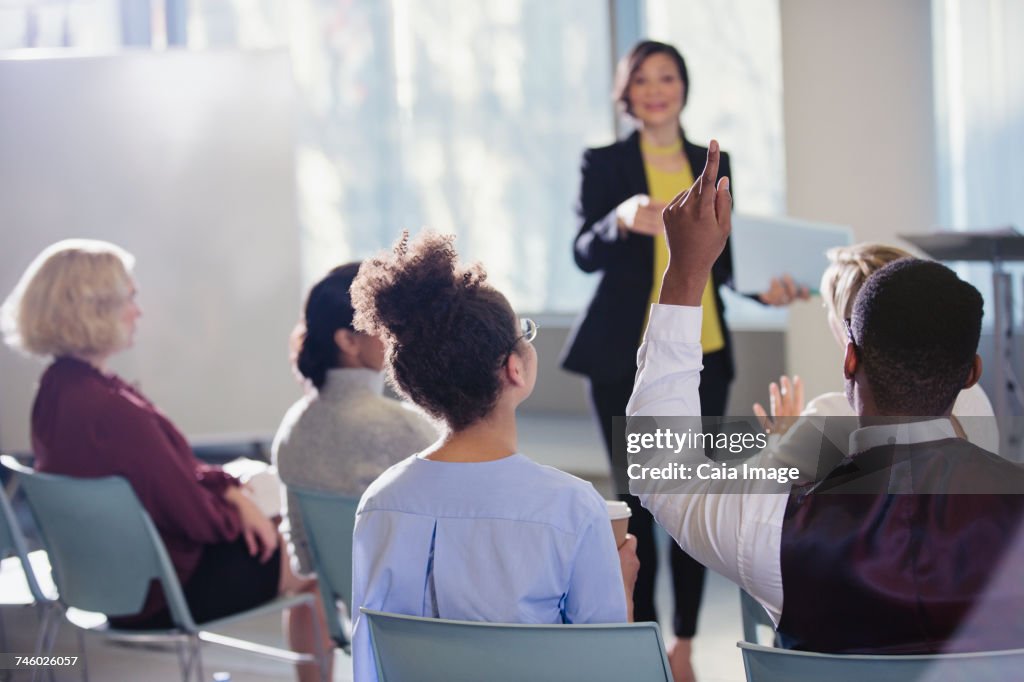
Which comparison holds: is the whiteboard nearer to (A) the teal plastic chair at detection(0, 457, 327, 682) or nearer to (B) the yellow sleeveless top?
(B) the yellow sleeveless top

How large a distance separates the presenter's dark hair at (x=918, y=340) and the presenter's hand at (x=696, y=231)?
0.18 meters

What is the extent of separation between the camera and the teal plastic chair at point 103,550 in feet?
7.39

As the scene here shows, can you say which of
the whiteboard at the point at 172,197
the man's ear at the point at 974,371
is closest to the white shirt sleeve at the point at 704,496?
the man's ear at the point at 974,371

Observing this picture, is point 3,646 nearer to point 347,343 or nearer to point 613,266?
point 347,343

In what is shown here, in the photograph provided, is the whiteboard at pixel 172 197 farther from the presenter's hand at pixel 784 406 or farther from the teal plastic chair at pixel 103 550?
the presenter's hand at pixel 784 406

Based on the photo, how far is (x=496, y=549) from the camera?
4.30 feet

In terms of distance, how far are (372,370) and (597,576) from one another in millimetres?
1036

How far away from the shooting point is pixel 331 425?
225 centimetres

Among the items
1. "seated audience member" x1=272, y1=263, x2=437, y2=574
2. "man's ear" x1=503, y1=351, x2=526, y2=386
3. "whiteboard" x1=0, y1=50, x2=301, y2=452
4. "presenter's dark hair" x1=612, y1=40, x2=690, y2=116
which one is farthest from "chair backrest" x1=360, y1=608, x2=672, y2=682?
"whiteboard" x1=0, y1=50, x2=301, y2=452

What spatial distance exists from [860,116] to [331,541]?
2.99 metres

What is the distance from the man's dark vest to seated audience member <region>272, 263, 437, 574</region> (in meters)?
1.16

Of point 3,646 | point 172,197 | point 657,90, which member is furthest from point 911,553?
point 172,197

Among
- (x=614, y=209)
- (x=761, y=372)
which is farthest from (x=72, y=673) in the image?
(x=761, y=372)

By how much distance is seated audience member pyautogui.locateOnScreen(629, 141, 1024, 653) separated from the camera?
1085 millimetres
